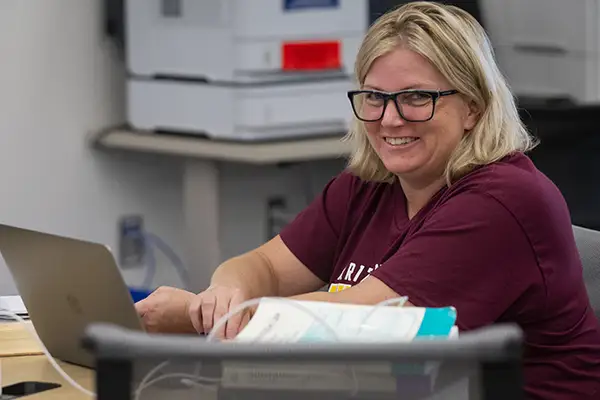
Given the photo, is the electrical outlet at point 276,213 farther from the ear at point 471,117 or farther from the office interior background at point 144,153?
the ear at point 471,117

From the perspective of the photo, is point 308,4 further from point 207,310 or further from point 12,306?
point 207,310

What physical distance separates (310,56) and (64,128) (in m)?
0.80

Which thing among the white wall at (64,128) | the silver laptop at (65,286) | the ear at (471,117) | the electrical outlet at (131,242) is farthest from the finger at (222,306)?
the electrical outlet at (131,242)

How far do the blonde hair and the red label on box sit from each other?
5.24 ft

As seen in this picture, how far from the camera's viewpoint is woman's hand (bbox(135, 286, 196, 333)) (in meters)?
1.79

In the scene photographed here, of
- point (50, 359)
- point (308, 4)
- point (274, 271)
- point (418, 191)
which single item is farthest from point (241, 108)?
point (50, 359)

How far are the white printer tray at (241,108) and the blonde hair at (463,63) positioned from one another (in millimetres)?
1591

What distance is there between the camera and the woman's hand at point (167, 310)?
179 centimetres

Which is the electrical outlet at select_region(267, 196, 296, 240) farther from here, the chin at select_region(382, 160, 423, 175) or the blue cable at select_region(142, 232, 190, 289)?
the chin at select_region(382, 160, 423, 175)

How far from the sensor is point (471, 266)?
5.27 feet

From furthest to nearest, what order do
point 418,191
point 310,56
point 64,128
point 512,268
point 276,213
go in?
point 276,213 → point 64,128 → point 310,56 → point 418,191 → point 512,268

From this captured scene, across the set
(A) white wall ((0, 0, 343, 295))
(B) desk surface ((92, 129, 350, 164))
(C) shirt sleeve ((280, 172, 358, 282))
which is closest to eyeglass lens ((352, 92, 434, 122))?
(C) shirt sleeve ((280, 172, 358, 282))

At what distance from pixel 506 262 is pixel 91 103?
7.73 ft

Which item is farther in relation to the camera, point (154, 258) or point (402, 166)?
point (154, 258)
